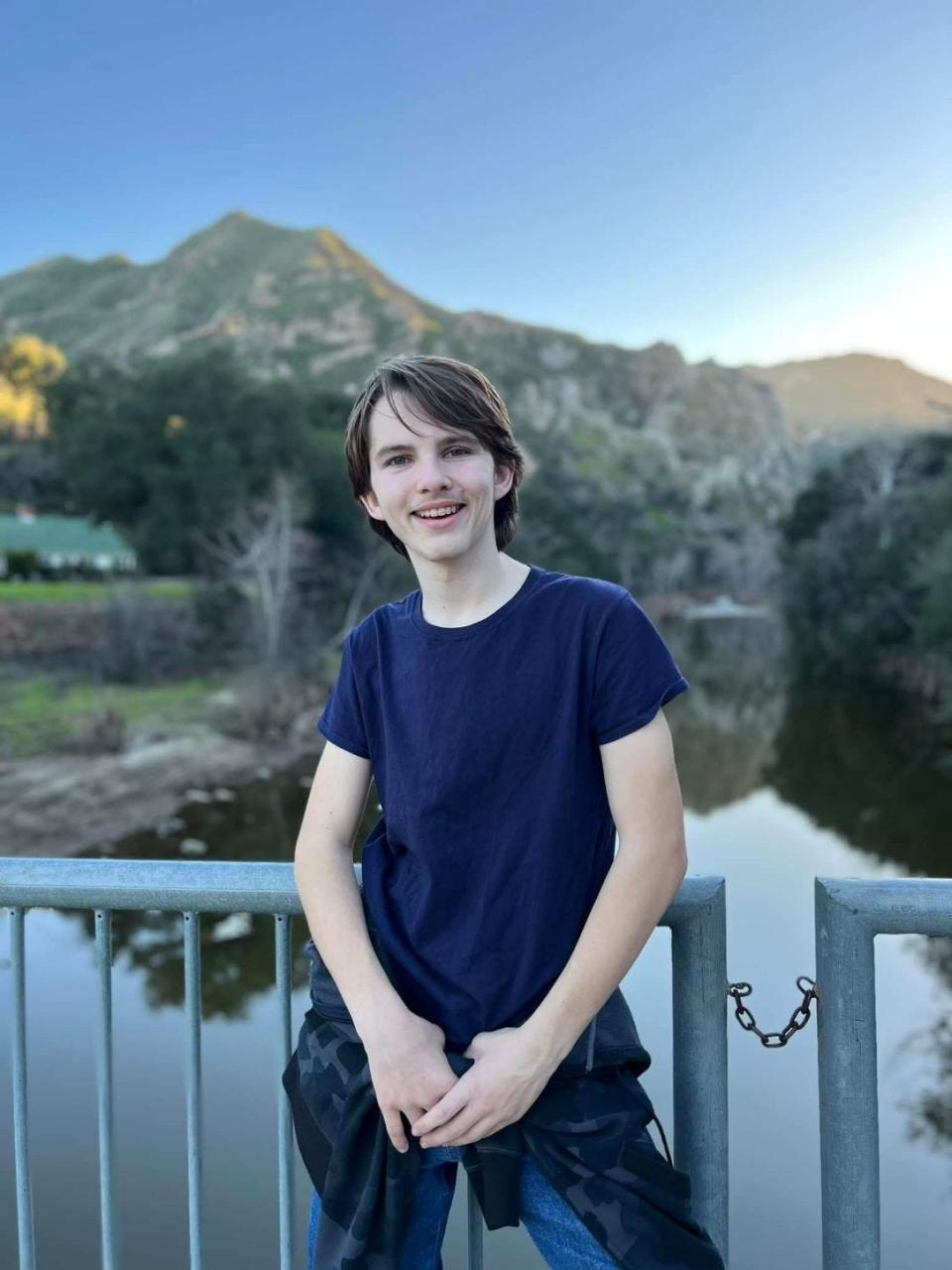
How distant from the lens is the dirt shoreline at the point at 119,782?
50.7ft

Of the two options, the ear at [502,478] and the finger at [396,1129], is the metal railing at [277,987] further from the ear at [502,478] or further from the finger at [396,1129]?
the ear at [502,478]

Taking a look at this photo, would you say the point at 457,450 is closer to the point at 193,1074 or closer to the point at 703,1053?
the point at 703,1053

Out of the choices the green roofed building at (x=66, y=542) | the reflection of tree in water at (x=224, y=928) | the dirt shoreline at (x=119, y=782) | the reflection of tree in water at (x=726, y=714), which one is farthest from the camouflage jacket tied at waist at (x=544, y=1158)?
→ the green roofed building at (x=66, y=542)

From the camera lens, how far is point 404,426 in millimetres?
1326

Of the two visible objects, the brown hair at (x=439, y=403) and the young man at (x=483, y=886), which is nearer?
the young man at (x=483, y=886)

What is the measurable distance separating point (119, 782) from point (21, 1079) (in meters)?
17.0

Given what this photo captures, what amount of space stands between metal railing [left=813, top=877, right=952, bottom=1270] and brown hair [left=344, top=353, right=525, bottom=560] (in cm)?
65

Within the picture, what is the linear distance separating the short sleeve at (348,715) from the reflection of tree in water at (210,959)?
903cm

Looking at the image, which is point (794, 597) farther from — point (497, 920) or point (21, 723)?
point (497, 920)

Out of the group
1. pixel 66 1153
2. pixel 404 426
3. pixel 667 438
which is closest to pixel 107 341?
pixel 667 438

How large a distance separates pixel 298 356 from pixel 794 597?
44227 millimetres

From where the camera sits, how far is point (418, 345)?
8112 cm

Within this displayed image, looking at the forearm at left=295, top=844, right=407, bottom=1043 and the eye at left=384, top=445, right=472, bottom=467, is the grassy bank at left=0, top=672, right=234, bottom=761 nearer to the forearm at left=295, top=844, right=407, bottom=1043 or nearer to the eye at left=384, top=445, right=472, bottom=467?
the forearm at left=295, top=844, right=407, bottom=1043

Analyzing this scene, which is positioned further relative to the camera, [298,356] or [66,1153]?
[298,356]
